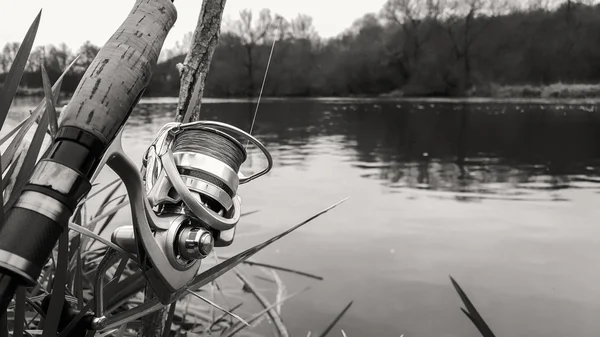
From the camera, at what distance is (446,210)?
14.2ft

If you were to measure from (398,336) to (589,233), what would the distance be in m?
2.05

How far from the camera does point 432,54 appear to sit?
31797 millimetres

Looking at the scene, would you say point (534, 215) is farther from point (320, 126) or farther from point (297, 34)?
point (297, 34)

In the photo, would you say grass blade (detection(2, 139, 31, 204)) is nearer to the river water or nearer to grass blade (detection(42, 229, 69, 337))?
grass blade (detection(42, 229, 69, 337))

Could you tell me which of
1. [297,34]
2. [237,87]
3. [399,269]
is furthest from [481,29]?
[399,269]

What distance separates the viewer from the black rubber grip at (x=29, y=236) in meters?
0.46

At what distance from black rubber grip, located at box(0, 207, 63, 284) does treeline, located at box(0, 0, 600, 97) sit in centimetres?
2610

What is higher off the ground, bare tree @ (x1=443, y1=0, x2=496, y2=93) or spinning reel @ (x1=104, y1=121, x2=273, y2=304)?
bare tree @ (x1=443, y1=0, x2=496, y2=93)

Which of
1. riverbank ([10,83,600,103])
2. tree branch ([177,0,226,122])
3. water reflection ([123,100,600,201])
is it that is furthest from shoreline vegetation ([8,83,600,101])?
tree branch ([177,0,226,122])

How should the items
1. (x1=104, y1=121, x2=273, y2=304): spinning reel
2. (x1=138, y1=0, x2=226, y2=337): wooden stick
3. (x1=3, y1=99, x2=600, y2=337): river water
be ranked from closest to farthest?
(x1=104, y1=121, x2=273, y2=304): spinning reel, (x1=138, y1=0, x2=226, y2=337): wooden stick, (x1=3, y1=99, x2=600, y2=337): river water

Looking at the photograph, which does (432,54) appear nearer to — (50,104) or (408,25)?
(408,25)

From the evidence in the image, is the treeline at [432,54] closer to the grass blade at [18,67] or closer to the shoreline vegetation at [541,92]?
the shoreline vegetation at [541,92]

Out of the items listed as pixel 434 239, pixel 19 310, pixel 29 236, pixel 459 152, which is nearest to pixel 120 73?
pixel 29 236

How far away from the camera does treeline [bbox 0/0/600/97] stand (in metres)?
28.0
